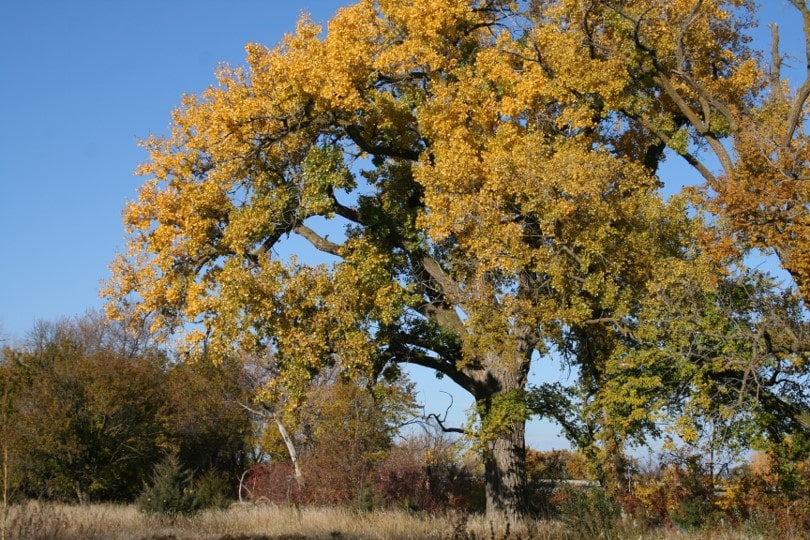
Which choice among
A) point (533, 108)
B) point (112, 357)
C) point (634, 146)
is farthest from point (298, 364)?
point (112, 357)

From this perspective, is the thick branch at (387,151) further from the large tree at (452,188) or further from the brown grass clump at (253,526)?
the brown grass clump at (253,526)

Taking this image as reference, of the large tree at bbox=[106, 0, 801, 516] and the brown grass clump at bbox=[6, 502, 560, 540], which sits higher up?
the large tree at bbox=[106, 0, 801, 516]

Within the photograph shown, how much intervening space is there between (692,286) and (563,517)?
16.5ft

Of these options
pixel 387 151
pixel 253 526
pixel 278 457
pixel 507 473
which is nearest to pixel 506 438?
pixel 507 473

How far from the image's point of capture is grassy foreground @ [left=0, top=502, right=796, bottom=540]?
398 inches

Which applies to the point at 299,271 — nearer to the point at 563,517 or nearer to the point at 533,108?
the point at 533,108

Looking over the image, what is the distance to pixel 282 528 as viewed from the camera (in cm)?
1491

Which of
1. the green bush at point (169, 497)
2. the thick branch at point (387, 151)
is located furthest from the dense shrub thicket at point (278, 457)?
the thick branch at point (387, 151)

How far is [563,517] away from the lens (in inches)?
499

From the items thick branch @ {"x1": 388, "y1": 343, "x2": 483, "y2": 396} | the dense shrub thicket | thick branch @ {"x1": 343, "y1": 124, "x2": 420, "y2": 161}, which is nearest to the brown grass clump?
the dense shrub thicket

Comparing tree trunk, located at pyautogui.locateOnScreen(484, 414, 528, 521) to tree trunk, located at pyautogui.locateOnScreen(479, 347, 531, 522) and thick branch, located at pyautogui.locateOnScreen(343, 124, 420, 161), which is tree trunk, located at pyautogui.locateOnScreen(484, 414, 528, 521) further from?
thick branch, located at pyautogui.locateOnScreen(343, 124, 420, 161)

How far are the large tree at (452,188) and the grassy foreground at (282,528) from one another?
3.03m

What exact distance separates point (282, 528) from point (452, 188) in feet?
24.2

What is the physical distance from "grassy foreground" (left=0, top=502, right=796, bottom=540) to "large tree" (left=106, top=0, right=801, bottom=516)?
119 inches
